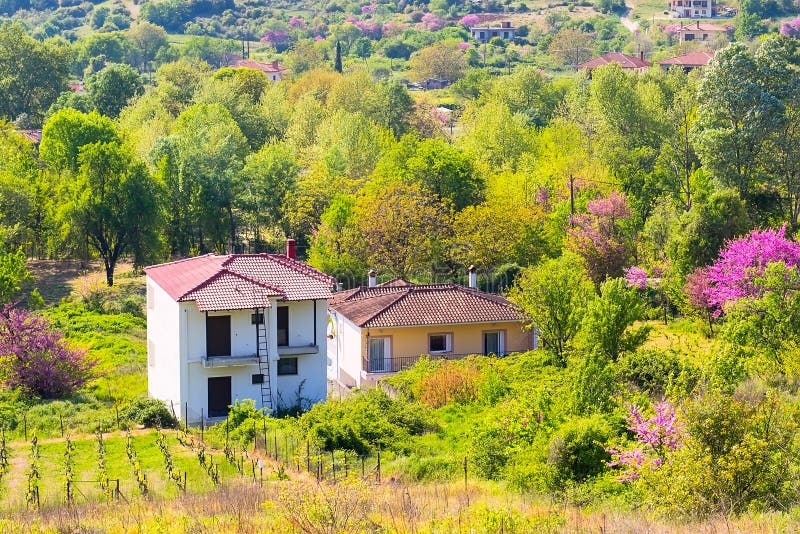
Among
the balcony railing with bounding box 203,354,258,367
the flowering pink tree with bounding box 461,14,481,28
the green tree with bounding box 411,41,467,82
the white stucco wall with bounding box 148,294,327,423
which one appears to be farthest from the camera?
the flowering pink tree with bounding box 461,14,481,28

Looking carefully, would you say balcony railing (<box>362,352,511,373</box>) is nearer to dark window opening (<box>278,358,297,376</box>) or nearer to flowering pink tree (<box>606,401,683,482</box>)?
dark window opening (<box>278,358,297,376</box>)

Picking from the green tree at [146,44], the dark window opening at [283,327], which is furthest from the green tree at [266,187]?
the green tree at [146,44]

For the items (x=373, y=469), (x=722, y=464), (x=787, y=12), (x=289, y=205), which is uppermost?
(x=787, y=12)

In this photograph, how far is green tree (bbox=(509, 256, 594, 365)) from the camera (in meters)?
37.3

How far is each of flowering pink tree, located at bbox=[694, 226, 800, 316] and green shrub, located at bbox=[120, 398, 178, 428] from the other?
21.5 metres

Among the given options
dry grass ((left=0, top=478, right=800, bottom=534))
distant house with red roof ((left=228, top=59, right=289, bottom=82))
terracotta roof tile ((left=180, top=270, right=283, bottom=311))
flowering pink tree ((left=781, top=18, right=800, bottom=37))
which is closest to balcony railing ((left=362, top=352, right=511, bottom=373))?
terracotta roof tile ((left=180, top=270, right=283, bottom=311))

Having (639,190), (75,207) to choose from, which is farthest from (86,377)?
(639,190)

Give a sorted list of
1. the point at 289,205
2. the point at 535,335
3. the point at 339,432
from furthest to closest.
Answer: the point at 289,205 < the point at 535,335 < the point at 339,432

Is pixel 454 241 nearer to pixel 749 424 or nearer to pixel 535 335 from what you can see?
pixel 535 335

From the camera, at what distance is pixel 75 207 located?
175ft

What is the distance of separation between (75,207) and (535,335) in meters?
24.4

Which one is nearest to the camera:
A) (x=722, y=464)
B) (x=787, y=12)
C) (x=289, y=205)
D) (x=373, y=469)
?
(x=722, y=464)

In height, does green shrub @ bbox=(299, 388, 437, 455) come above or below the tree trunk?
below

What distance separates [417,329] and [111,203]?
20.9 metres
